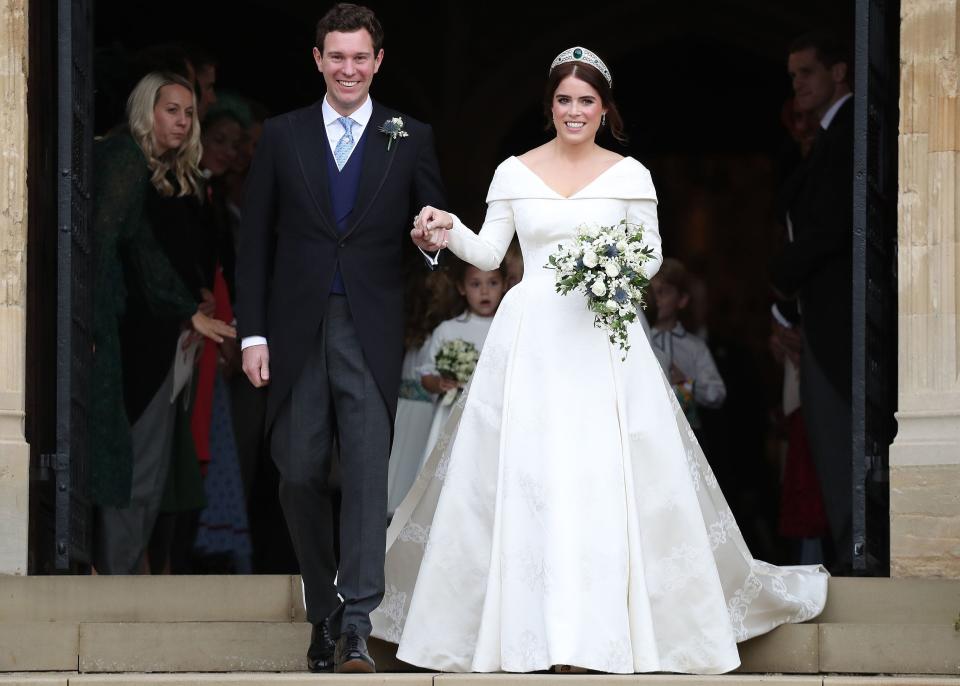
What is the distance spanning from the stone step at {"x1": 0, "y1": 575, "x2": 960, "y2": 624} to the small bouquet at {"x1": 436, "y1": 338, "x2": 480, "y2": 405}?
6.28 feet

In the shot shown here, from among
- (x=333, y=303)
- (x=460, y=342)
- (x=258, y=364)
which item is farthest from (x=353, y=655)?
(x=460, y=342)

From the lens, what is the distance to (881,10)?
8.46 metres

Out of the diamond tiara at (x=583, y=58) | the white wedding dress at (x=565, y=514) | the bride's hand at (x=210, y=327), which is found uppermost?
the diamond tiara at (x=583, y=58)

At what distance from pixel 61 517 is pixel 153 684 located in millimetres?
1721

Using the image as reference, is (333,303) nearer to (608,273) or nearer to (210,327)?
(608,273)

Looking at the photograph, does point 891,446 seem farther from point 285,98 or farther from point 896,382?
point 285,98

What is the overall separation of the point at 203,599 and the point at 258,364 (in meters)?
1.20

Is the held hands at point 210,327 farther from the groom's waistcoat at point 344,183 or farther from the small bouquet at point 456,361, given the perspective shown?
the groom's waistcoat at point 344,183

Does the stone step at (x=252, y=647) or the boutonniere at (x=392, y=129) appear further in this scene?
the stone step at (x=252, y=647)

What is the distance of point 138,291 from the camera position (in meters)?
9.05

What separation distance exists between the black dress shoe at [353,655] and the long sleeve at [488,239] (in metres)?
1.38

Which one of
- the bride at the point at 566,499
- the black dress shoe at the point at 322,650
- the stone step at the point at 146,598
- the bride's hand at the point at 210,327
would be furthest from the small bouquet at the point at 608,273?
the bride's hand at the point at 210,327

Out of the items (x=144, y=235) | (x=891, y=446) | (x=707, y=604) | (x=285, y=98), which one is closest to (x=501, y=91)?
(x=285, y=98)

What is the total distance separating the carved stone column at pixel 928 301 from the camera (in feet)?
26.2
